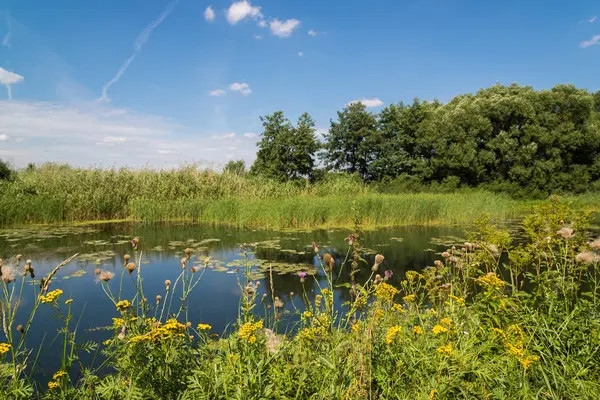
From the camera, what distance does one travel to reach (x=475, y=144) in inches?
932

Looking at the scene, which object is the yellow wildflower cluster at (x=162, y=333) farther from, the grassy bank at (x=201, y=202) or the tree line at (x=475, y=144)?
the tree line at (x=475, y=144)

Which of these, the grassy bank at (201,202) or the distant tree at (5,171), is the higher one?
the distant tree at (5,171)

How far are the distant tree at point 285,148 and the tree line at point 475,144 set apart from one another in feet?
0.20

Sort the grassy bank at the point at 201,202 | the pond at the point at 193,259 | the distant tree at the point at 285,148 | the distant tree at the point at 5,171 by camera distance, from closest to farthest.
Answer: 1. the pond at the point at 193,259
2. the grassy bank at the point at 201,202
3. the distant tree at the point at 5,171
4. the distant tree at the point at 285,148

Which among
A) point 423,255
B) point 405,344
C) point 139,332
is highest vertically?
point 139,332

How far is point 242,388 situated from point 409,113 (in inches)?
1025

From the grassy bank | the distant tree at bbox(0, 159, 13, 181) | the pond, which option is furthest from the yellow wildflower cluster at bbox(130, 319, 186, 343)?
the distant tree at bbox(0, 159, 13, 181)

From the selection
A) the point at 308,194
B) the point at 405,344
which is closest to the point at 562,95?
the point at 308,194

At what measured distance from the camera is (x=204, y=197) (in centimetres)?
1493

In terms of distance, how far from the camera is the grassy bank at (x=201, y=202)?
463 inches

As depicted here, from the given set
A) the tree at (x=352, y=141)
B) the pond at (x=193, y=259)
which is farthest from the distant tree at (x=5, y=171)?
the tree at (x=352, y=141)

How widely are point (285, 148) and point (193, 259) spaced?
1662cm

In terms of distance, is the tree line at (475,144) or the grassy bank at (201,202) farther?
the tree line at (475,144)

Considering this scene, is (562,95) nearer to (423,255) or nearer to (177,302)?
(423,255)
